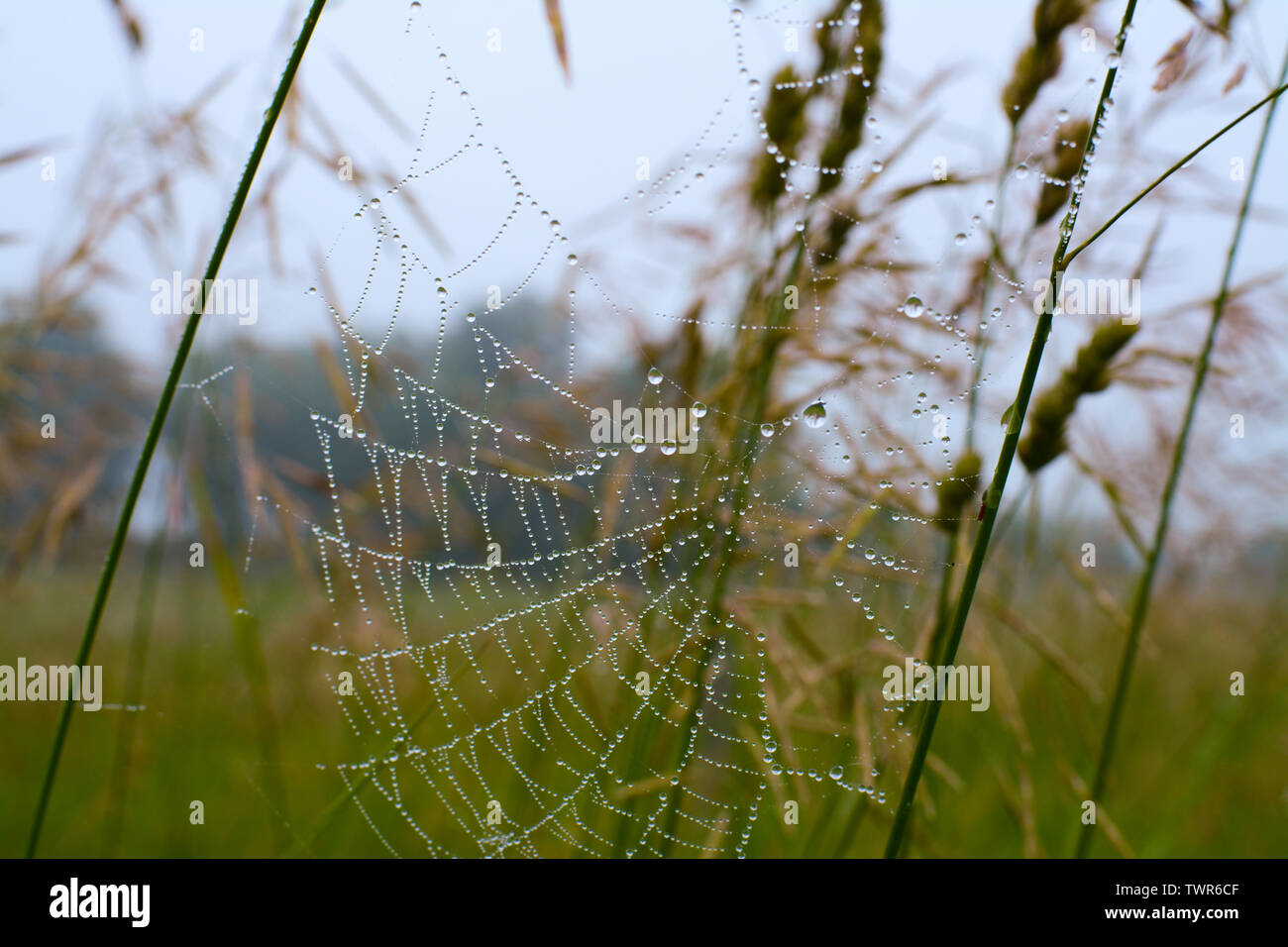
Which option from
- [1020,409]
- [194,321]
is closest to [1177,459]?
[1020,409]

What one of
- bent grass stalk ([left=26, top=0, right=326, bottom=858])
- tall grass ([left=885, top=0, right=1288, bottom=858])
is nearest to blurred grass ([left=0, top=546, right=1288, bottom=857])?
tall grass ([left=885, top=0, right=1288, bottom=858])

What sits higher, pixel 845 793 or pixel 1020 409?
pixel 1020 409

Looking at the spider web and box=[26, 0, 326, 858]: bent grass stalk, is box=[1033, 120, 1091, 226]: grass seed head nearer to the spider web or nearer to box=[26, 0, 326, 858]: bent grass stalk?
the spider web

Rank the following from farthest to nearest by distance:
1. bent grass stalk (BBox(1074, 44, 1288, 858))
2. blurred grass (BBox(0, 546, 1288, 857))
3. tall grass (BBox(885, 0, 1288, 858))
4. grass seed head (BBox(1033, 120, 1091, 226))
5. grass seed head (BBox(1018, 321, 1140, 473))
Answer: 1. blurred grass (BBox(0, 546, 1288, 857))
2. bent grass stalk (BBox(1074, 44, 1288, 858))
3. grass seed head (BBox(1033, 120, 1091, 226))
4. grass seed head (BBox(1018, 321, 1140, 473))
5. tall grass (BBox(885, 0, 1288, 858))

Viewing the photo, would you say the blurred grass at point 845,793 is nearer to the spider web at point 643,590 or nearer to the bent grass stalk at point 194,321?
the spider web at point 643,590

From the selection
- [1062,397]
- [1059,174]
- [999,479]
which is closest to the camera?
[999,479]

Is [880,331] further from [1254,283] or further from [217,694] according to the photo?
[217,694]

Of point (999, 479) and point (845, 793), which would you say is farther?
point (845, 793)

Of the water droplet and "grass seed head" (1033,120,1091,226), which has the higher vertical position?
"grass seed head" (1033,120,1091,226)

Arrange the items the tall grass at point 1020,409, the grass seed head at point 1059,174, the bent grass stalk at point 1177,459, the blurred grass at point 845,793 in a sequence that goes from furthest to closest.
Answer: the blurred grass at point 845,793, the bent grass stalk at point 1177,459, the grass seed head at point 1059,174, the tall grass at point 1020,409

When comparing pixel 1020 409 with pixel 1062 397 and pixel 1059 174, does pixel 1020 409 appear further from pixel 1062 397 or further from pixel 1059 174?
pixel 1059 174

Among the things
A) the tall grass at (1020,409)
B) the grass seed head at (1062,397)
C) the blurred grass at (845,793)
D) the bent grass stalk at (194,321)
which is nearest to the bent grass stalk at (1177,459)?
the blurred grass at (845,793)

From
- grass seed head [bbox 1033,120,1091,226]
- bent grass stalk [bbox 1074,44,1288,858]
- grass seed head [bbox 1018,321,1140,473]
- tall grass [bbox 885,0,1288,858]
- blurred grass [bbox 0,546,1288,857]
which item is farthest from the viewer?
blurred grass [bbox 0,546,1288,857]
